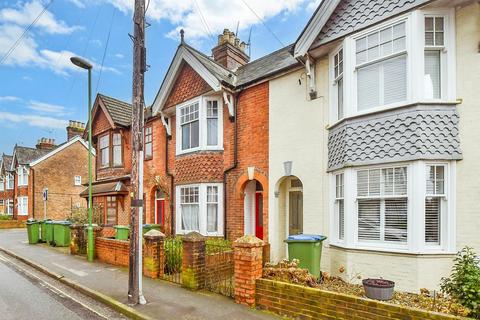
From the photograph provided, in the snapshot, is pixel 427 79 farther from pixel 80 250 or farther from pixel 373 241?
pixel 80 250

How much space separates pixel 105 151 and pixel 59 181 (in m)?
19.5

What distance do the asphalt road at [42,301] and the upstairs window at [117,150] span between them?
26.4 ft

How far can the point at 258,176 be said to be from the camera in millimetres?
10594

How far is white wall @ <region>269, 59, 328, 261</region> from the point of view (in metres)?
8.92

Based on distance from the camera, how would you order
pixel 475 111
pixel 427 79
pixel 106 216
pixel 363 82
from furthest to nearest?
1. pixel 106 216
2. pixel 363 82
3. pixel 427 79
4. pixel 475 111

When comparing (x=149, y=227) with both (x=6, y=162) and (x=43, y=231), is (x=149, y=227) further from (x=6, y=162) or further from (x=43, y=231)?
(x=6, y=162)

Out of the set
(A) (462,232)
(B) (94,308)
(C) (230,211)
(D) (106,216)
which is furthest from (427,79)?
(D) (106,216)

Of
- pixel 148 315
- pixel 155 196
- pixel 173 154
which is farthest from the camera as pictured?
pixel 155 196

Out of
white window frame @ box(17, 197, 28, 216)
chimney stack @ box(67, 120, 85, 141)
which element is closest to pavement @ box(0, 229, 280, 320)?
chimney stack @ box(67, 120, 85, 141)

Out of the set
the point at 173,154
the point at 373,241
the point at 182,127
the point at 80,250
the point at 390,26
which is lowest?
the point at 80,250

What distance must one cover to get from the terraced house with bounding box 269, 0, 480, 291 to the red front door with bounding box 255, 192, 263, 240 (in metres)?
2.47

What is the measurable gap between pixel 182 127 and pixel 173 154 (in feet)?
4.11

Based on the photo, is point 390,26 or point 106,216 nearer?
point 390,26

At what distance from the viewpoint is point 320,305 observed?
5.21 m
